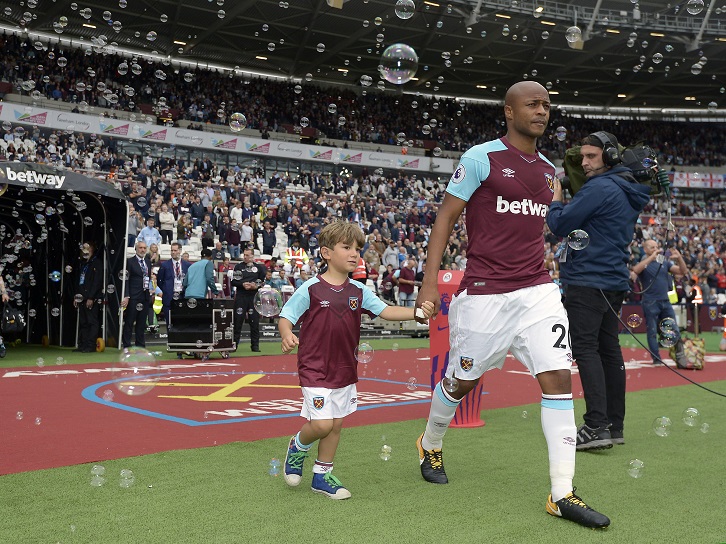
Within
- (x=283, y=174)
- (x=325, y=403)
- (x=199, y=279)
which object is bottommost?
(x=325, y=403)

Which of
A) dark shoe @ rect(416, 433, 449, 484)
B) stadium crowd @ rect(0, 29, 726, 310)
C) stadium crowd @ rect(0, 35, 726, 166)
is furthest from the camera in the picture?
stadium crowd @ rect(0, 35, 726, 166)

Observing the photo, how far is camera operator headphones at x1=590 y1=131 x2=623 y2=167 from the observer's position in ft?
16.5

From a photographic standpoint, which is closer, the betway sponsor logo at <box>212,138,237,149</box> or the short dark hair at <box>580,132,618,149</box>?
the short dark hair at <box>580,132,618,149</box>

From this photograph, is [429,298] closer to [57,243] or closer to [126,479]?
[126,479]

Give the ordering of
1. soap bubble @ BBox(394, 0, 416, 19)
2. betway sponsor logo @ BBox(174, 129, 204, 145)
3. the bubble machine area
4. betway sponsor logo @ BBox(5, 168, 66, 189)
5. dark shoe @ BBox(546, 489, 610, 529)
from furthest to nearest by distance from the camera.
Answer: betway sponsor logo @ BBox(174, 129, 204, 145) < the bubble machine area < betway sponsor logo @ BBox(5, 168, 66, 189) < soap bubble @ BBox(394, 0, 416, 19) < dark shoe @ BBox(546, 489, 610, 529)

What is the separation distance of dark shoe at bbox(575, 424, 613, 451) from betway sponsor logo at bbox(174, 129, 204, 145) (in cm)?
3035

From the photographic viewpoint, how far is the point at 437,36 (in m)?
34.4

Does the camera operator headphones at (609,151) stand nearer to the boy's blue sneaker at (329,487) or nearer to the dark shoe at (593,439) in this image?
the dark shoe at (593,439)

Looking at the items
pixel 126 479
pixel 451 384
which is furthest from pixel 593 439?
pixel 126 479

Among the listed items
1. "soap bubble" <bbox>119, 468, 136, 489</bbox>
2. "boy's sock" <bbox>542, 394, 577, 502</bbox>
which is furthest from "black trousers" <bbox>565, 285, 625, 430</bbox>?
"soap bubble" <bbox>119, 468, 136, 489</bbox>

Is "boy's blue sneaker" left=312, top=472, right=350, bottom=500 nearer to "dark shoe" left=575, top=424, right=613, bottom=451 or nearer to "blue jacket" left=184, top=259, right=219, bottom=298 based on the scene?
"dark shoe" left=575, top=424, right=613, bottom=451

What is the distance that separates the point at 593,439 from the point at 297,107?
35.7 metres

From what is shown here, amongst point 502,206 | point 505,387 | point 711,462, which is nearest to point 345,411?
point 502,206

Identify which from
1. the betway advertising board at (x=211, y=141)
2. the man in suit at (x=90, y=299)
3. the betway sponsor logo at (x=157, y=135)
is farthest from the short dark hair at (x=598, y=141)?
the betway sponsor logo at (x=157, y=135)
